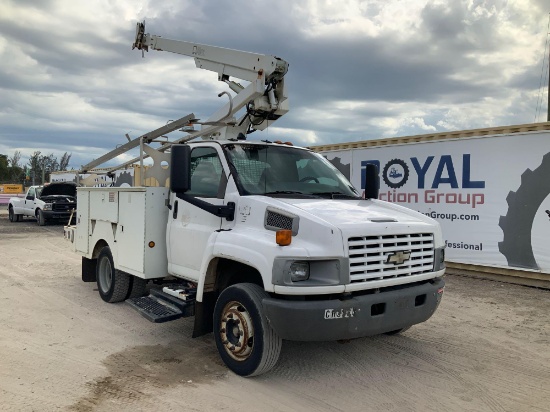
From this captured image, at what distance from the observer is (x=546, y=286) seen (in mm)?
9086

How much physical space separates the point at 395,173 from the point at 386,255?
25.6 ft

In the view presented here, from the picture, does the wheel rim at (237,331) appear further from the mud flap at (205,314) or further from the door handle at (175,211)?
the door handle at (175,211)

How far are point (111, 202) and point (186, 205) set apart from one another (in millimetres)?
1958

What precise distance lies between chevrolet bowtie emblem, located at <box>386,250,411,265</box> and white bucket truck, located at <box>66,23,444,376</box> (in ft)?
0.04

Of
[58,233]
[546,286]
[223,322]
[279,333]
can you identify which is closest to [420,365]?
[279,333]

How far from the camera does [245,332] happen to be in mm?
4293

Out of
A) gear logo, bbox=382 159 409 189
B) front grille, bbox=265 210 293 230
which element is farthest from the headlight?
gear logo, bbox=382 159 409 189

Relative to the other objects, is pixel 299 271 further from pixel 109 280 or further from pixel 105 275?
pixel 105 275

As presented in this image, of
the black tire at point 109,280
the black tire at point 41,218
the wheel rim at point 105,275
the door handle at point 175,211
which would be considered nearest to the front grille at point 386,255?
the door handle at point 175,211

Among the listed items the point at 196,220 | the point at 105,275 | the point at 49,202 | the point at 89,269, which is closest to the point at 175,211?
the point at 196,220

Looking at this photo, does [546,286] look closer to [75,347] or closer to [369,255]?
[369,255]

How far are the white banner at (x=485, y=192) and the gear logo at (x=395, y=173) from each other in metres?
0.02

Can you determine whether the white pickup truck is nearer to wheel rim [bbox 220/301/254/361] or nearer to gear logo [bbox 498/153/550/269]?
gear logo [bbox 498/153/550/269]

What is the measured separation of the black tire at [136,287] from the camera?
22.6 ft
